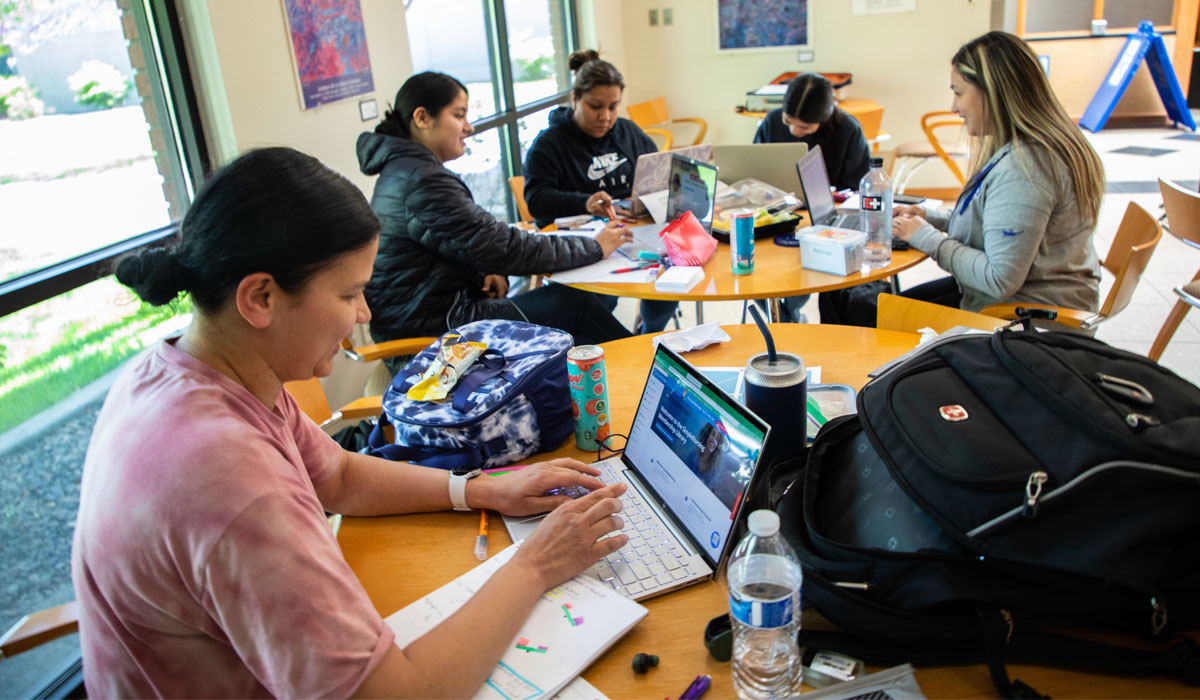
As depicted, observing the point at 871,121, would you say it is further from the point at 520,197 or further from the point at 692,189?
the point at 692,189

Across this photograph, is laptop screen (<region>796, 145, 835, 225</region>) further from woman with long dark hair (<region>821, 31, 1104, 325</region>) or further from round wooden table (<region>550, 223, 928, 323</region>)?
woman with long dark hair (<region>821, 31, 1104, 325</region>)

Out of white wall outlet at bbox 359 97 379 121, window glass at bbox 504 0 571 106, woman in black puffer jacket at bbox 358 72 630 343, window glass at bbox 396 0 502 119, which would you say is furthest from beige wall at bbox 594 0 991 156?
woman in black puffer jacket at bbox 358 72 630 343

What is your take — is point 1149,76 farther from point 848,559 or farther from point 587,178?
point 848,559

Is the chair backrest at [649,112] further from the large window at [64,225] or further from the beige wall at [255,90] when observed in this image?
the large window at [64,225]

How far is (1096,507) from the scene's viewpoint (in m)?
0.89

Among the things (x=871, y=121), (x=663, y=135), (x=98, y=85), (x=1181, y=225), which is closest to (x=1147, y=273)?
(x=1181, y=225)

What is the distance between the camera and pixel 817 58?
6289 mm

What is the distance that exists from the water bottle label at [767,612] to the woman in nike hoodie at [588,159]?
2.60 m

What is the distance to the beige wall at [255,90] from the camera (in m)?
2.58

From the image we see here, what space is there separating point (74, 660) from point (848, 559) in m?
2.09

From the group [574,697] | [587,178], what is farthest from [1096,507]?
[587,178]

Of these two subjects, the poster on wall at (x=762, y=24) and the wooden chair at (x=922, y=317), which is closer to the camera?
the wooden chair at (x=922, y=317)

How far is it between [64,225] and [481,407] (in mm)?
1512

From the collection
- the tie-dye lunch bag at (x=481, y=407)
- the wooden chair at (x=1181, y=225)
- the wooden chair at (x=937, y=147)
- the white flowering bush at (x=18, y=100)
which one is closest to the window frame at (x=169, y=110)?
the white flowering bush at (x=18, y=100)
